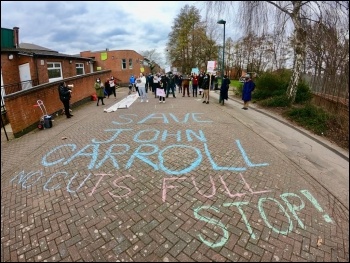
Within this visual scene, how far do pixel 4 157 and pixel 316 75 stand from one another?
1598 centimetres

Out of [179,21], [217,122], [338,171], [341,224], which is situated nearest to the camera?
[341,224]

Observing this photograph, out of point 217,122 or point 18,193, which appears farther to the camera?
point 217,122

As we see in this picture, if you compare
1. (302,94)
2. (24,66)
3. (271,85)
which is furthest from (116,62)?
(302,94)

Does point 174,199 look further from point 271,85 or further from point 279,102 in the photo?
point 271,85

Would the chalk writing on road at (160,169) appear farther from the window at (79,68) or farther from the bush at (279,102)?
the window at (79,68)

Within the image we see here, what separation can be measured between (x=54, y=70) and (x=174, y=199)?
1949 cm

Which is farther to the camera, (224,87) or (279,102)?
(224,87)

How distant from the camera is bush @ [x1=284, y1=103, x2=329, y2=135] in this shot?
8.10 metres

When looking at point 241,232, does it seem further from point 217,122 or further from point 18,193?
point 217,122

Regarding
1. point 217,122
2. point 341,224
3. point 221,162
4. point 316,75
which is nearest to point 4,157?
point 221,162

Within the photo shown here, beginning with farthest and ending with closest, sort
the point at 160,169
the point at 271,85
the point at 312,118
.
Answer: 1. the point at 271,85
2. the point at 312,118
3. the point at 160,169

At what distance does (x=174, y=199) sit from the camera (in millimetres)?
3854

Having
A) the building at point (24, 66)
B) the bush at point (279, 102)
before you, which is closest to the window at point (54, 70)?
the building at point (24, 66)

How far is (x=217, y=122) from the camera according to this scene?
9.11 metres
